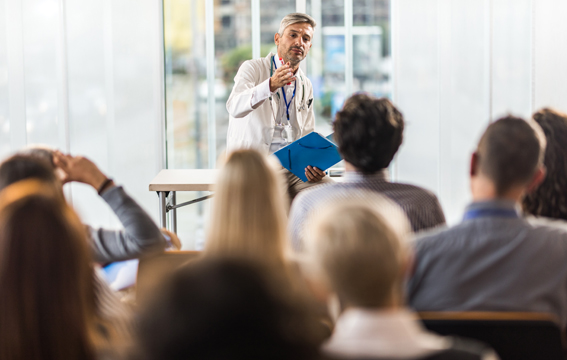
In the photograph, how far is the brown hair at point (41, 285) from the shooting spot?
97cm

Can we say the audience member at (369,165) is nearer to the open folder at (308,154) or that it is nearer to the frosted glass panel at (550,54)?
the open folder at (308,154)

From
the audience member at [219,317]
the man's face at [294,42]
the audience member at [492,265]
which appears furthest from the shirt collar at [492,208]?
the man's face at [294,42]

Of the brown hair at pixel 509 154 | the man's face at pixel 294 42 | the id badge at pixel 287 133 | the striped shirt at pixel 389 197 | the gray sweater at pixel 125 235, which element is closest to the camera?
the brown hair at pixel 509 154

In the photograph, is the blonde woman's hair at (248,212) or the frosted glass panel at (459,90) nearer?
the blonde woman's hair at (248,212)

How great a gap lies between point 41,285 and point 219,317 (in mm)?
379

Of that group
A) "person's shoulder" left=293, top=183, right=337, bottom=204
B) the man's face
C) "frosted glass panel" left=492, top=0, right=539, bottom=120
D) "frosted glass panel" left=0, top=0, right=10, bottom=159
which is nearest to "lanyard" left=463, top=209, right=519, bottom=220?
"person's shoulder" left=293, top=183, right=337, bottom=204

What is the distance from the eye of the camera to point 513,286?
1.39 m

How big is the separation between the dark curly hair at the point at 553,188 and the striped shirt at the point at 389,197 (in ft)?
1.41

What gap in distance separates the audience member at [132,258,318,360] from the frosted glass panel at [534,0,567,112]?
5040 mm

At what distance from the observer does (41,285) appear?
3.21 feet

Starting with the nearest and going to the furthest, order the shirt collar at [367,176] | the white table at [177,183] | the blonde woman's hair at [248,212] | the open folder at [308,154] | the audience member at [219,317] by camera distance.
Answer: the audience member at [219,317]
the blonde woman's hair at [248,212]
the shirt collar at [367,176]
the open folder at [308,154]
the white table at [177,183]

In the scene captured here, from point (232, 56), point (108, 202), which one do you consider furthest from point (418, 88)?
point (108, 202)

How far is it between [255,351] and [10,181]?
0.93m

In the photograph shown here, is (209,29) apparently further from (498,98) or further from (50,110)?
(498,98)
